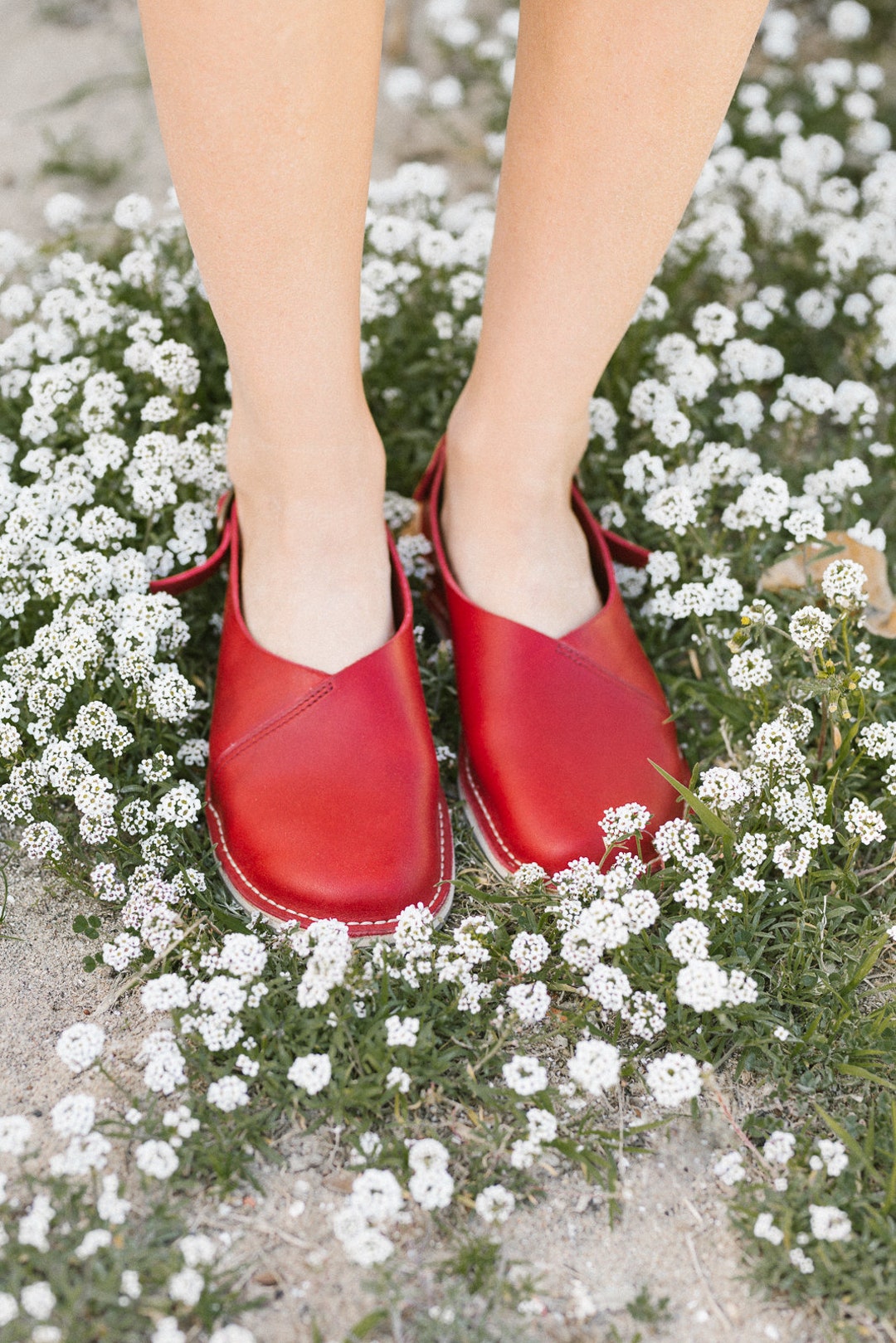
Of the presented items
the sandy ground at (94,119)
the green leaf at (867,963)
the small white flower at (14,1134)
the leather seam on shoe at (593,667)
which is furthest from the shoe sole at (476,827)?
the sandy ground at (94,119)

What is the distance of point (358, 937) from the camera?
1494mm

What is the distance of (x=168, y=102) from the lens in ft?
3.92

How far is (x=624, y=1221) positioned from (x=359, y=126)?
122cm

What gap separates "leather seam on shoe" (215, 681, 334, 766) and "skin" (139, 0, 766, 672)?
0.15 ft

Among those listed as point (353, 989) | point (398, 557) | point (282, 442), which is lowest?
point (353, 989)

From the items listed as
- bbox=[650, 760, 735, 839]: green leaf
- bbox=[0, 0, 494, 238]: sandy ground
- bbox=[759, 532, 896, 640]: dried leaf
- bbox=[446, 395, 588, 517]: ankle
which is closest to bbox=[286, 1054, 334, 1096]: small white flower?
bbox=[650, 760, 735, 839]: green leaf

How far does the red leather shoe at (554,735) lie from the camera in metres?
1.58

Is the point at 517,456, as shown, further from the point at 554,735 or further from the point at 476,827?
the point at 476,827

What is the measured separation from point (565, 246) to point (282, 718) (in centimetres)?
69

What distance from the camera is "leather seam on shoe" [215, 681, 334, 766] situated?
1537 mm

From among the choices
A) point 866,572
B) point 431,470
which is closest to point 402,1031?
point 431,470

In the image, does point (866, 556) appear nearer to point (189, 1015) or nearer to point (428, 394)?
point (428, 394)

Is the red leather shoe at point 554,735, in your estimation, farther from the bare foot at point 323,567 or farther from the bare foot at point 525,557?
the bare foot at point 323,567

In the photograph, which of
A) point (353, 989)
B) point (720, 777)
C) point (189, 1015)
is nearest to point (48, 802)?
point (189, 1015)
